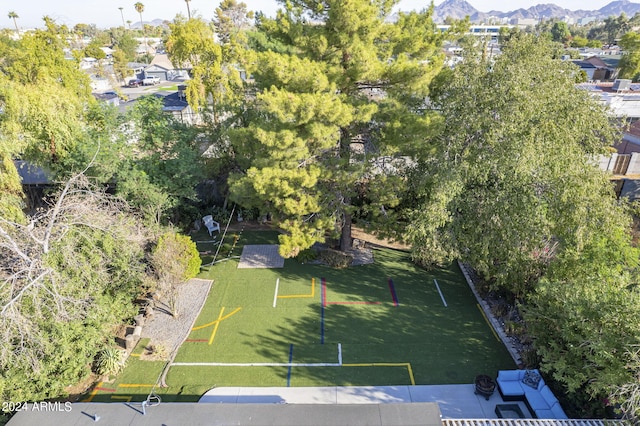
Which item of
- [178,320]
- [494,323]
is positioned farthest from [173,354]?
[494,323]

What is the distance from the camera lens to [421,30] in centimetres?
1307

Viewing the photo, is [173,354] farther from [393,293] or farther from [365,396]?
[393,293]

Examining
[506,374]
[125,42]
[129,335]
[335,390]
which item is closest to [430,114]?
[506,374]

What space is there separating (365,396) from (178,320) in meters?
7.03

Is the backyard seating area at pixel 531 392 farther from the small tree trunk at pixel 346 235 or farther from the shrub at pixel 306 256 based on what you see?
the shrub at pixel 306 256

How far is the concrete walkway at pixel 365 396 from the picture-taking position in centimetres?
998

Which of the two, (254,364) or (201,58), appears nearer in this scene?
(254,364)

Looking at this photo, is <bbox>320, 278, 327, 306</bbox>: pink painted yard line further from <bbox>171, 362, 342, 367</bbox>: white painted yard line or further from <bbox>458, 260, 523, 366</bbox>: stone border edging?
<bbox>458, 260, 523, 366</bbox>: stone border edging

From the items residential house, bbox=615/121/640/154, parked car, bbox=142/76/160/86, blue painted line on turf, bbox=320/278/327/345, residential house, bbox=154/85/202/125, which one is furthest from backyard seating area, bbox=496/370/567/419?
parked car, bbox=142/76/160/86

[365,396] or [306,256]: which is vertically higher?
[306,256]

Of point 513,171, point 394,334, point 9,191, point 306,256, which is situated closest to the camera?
point 513,171

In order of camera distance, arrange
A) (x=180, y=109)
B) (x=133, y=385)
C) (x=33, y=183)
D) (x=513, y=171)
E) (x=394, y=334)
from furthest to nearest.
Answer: (x=180, y=109) → (x=33, y=183) → (x=394, y=334) → (x=513, y=171) → (x=133, y=385)

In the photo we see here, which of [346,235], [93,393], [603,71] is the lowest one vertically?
[93,393]

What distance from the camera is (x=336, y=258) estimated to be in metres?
16.2
